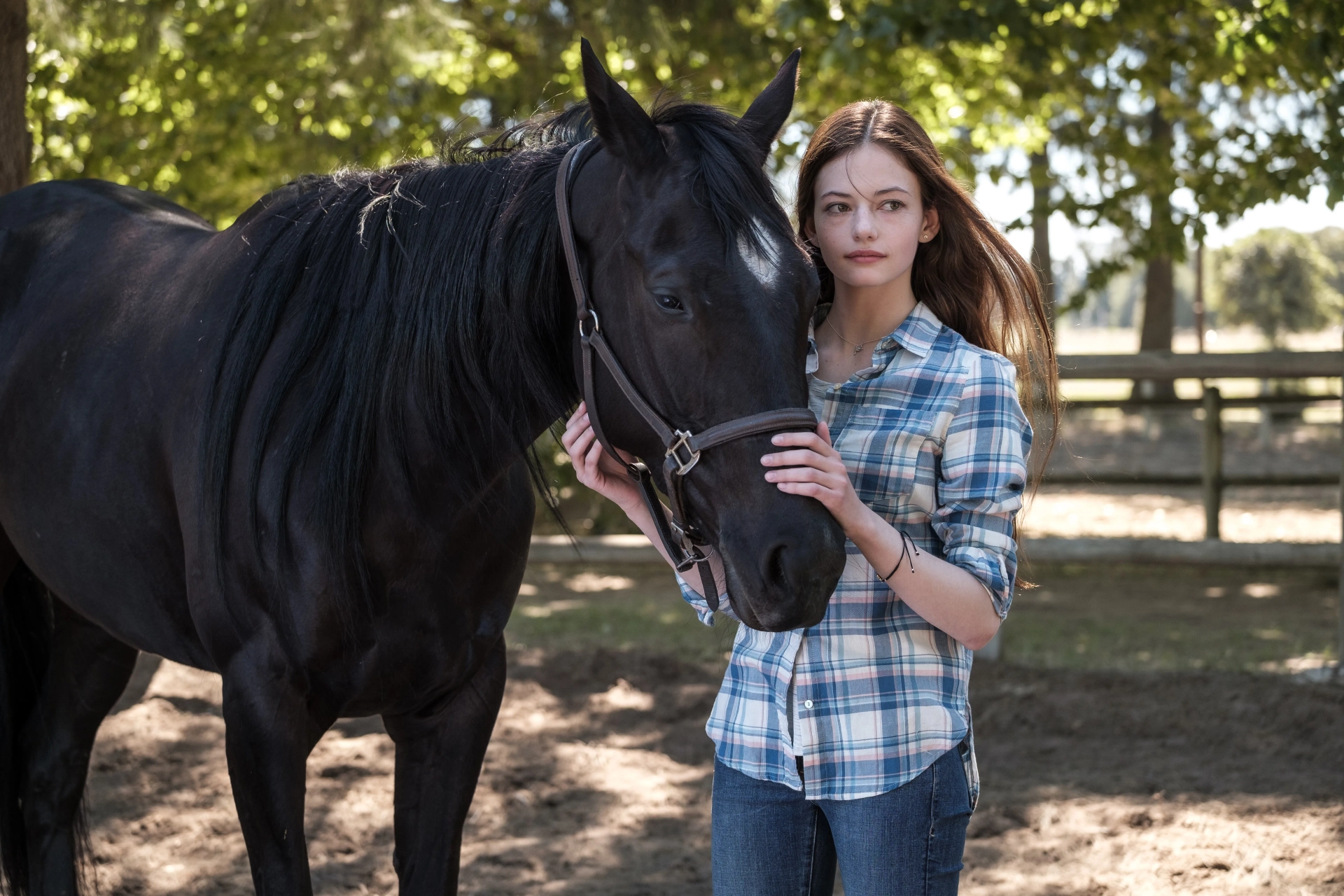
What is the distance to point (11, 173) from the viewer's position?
13.2 ft

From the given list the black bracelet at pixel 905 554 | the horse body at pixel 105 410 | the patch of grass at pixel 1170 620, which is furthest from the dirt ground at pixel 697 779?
the black bracelet at pixel 905 554

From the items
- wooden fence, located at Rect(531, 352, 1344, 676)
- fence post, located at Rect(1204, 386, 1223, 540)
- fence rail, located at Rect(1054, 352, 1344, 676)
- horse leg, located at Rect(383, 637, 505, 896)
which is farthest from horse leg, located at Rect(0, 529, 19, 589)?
fence post, located at Rect(1204, 386, 1223, 540)

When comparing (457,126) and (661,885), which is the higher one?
(457,126)

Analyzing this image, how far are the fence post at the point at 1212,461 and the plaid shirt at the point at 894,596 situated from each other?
6.38 m

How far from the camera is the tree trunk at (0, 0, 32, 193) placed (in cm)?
392

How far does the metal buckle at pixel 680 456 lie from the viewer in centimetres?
157

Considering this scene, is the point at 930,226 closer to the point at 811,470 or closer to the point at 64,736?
the point at 811,470

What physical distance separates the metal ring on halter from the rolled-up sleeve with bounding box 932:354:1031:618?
1.79 feet

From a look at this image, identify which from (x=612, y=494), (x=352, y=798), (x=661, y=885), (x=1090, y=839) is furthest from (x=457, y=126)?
(x=1090, y=839)

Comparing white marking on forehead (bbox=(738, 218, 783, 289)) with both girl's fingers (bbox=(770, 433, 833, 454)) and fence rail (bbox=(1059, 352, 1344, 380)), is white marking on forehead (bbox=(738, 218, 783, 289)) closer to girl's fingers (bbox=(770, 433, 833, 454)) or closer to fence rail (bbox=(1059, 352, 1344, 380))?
girl's fingers (bbox=(770, 433, 833, 454))

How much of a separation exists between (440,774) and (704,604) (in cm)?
72

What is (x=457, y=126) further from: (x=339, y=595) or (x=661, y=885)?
(x=661, y=885)

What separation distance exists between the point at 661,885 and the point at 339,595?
1644 mm

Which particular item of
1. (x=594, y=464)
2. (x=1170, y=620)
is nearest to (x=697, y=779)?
(x=594, y=464)
